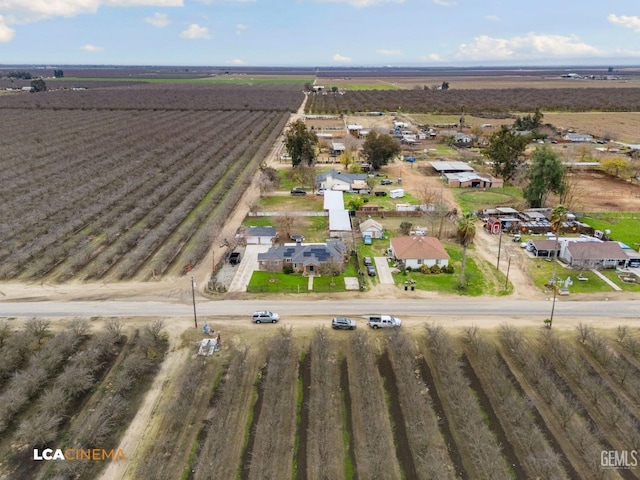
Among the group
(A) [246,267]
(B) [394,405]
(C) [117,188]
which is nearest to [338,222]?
(A) [246,267]

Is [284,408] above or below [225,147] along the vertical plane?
below

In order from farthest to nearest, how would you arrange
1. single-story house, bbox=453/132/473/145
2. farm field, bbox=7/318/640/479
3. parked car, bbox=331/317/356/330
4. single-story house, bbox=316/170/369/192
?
single-story house, bbox=453/132/473/145 < single-story house, bbox=316/170/369/192 < parked car, bbox=331/317/356/330 < farm field, bbox=7/318/640/479

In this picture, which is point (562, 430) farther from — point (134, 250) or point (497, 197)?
point (497, 197)

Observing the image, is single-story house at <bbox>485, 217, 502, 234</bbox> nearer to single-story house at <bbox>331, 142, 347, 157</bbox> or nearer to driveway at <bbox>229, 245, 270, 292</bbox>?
driveway at <bbox>229, 245, 270, 292</bbox>

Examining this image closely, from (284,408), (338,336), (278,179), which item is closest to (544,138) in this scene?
(278,179)

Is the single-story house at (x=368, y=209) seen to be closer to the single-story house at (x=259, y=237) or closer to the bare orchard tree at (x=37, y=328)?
the single-story house at (x=259, y=237)

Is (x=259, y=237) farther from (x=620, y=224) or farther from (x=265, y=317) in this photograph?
(x=620, y=224)

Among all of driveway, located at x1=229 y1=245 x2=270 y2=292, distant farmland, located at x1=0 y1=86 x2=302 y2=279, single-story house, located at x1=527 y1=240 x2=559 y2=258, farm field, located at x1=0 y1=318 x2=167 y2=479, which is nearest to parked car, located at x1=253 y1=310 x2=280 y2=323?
driveway, located at x1=229 y1=245 x2=270 y2=292
